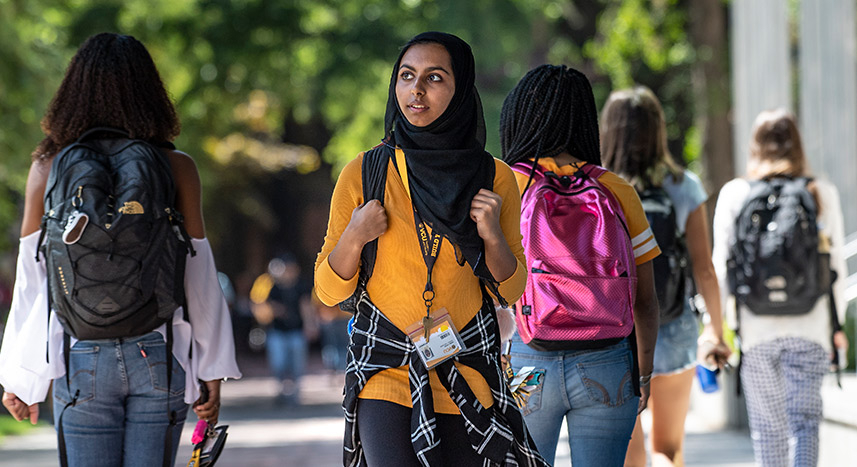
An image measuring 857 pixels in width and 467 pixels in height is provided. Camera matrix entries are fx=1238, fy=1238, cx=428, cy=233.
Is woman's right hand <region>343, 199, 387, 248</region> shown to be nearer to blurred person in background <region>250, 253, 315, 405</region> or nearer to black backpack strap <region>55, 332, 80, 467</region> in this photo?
black backpack strap <region>55, 332, 80, 467</region>

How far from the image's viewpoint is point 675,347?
562 centimetres

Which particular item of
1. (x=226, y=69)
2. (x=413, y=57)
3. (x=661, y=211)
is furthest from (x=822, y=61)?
(x=413, y=57)

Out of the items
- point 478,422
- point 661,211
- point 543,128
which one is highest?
point 543,128

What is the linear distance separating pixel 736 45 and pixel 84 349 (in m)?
11.7

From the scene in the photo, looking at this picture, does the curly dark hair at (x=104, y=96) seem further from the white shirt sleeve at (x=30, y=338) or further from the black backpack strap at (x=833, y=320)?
the black backpack strap at (x=833, y=320)

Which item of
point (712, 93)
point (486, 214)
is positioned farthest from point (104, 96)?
point (712, 93)

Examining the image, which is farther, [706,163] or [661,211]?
[706,163]

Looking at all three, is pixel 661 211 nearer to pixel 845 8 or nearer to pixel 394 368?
pixel 394 368

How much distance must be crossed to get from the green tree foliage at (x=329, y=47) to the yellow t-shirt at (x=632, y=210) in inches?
337

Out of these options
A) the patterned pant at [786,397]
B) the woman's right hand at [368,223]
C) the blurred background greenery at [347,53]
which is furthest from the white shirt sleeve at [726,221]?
the blurred background greenery at [347,53]

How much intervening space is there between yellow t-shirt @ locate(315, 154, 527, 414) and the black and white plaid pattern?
1.0 inches

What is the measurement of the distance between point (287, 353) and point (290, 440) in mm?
4739

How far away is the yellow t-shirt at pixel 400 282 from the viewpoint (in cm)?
355

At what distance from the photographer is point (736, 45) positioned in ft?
47.5
